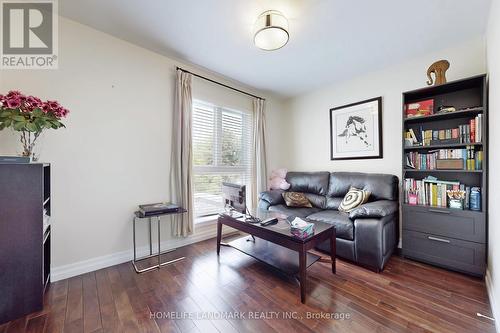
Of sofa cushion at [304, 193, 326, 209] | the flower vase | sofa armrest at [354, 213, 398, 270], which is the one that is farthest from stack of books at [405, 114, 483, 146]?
the flower vase

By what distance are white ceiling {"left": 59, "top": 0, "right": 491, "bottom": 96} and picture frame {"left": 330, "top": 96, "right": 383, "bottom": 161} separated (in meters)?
0.58

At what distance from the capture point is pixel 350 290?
1.77 m

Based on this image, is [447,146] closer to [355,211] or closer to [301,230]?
[355,211]

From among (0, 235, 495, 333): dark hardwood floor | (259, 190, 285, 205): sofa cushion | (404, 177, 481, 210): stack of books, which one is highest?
(404, 177, 481, 210): stack of books

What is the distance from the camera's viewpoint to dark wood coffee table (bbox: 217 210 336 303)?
1.62m

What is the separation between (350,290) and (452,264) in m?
1.18

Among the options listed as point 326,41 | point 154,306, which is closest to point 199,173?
point 154,306

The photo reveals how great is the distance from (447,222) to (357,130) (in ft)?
5.19

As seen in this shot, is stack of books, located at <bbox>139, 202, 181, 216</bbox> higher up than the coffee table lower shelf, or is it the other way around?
stack of books, located at <bbox>139, 202, 181, 216</bbox>

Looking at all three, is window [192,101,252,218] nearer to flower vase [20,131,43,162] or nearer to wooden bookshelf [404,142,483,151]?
flower vase [20,131,43,162]

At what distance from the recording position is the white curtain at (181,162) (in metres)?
2.60

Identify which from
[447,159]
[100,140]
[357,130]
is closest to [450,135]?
[447,159]

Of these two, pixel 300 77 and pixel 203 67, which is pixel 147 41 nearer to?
pixel 203 67

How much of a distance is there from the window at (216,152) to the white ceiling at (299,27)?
76cm
